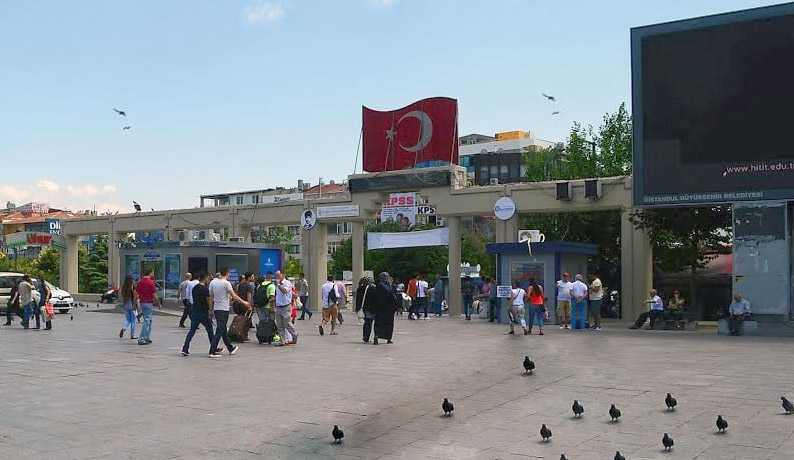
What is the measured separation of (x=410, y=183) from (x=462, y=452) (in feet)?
92.8

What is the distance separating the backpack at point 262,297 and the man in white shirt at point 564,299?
968cm

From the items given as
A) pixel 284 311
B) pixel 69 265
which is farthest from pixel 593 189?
pixel 69 265

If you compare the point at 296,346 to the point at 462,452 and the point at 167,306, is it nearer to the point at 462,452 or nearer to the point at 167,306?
the point at 462,452

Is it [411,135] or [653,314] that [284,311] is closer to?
[653,314]

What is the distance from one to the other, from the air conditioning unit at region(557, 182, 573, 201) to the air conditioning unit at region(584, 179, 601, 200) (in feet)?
2.24

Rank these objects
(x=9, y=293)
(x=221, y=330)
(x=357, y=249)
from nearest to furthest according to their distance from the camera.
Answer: (x=221, y=330) < (x=9, y=293) < (x=357, y=249)

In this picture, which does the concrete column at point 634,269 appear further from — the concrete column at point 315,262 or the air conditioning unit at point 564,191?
the concrete column at point 315,262

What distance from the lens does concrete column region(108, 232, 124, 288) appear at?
49.8 m

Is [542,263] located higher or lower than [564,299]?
higher

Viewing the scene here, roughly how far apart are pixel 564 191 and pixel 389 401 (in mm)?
21300

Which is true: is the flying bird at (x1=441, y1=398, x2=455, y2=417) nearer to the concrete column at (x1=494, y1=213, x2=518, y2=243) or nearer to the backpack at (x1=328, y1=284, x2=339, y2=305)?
the backpack at (x1=328, y1=284, x2=339, y2=305)

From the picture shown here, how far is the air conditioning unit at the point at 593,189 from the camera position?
99.3 feet

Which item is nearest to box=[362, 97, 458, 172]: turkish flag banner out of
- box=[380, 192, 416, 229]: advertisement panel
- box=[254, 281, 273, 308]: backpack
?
box=[380, 192, 416, 229]: advertisement panel

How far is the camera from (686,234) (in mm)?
29281
